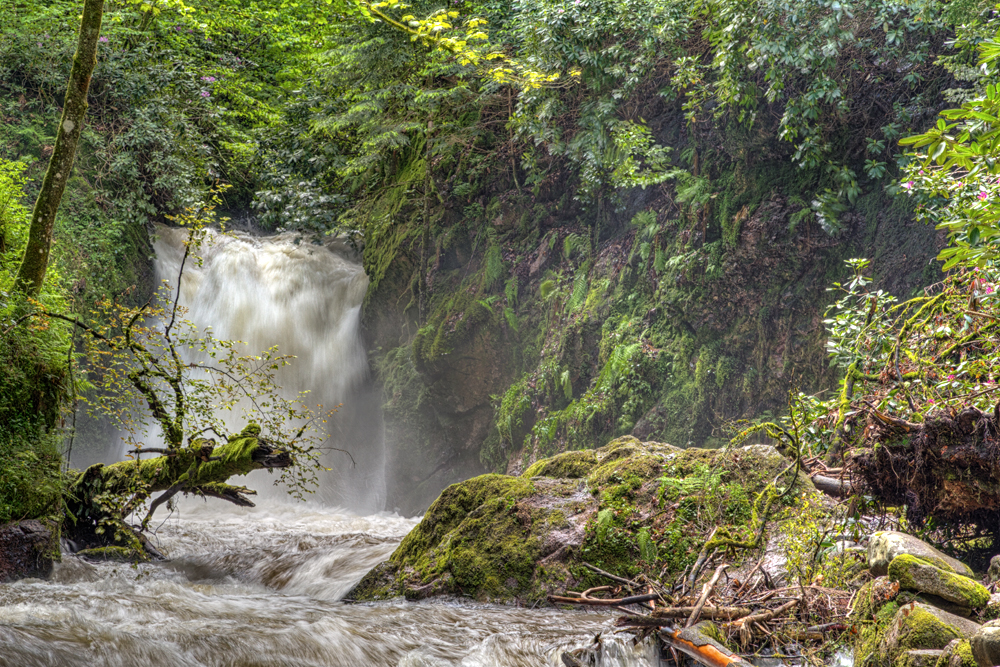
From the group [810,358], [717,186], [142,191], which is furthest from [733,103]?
[142,191]

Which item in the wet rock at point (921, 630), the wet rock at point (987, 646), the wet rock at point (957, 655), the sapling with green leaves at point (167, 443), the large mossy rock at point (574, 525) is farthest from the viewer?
the sapling with green leaves at point (167, 443)

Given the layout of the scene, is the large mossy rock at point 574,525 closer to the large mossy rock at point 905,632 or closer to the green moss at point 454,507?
the green moss at point 454,507

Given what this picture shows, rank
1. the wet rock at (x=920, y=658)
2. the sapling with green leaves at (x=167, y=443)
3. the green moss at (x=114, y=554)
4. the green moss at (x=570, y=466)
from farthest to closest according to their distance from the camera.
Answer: the green moss at (x=114, y=554)
the green moss at (x=570, y=466)
the sapling with green leaves at (x=167, y=443)
the wet rock at (x=920, y=658)

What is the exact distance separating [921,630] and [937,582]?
1.23 feet

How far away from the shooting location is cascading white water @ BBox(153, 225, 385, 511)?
14.1 metres

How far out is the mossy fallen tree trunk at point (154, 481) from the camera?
21.8 feet

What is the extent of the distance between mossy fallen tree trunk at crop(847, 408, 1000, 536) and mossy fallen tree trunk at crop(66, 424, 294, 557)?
5122 mm

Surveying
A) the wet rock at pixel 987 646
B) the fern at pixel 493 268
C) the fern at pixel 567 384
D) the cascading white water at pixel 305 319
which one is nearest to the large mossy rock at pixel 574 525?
the wet rock at pixel 987 646

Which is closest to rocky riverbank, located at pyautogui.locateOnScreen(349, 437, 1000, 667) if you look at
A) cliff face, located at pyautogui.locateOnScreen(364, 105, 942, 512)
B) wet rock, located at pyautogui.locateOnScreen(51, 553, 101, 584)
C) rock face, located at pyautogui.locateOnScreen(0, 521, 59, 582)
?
wet rock, located at pyautogui.locateOnScreen(51, 553, 101, 584)

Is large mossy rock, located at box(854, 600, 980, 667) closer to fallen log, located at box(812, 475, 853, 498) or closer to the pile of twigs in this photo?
the pile of twigs

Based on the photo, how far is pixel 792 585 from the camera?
178 inches

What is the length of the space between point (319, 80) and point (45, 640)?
1349 cm

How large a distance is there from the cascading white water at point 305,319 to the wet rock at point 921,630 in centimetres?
1165

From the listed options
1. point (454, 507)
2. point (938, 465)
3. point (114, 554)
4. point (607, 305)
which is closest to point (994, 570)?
point (938, 465)
